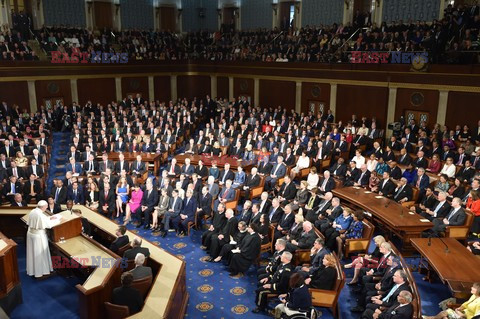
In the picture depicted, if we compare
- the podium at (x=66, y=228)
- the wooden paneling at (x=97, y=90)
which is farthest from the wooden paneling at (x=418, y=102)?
the wooden paneling at (x=97, y=90)

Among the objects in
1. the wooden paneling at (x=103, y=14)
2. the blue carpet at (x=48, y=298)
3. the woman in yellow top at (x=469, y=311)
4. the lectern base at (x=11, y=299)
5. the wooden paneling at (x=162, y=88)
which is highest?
the wooden paneling at (x=103, y=14)

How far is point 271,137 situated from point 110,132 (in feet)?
22.1

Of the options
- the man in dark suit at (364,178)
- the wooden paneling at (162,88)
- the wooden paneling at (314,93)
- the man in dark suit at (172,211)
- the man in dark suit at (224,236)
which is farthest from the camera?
the wooden paneling at (162,88)

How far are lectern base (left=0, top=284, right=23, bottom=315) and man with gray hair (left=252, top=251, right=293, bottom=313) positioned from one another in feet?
13.7

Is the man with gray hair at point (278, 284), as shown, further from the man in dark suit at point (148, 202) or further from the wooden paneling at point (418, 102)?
the wooden paneling at point (418, 102)

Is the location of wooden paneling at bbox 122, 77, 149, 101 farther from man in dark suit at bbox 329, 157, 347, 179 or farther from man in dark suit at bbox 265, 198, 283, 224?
man in dark suit at bbox 265, 198, 283, 224

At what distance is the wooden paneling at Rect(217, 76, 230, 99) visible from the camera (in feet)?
86.4

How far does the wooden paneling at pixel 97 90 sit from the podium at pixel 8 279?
17.2 metres

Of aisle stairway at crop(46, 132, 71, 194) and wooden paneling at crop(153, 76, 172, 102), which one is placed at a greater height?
wooden paneling at crop(153, 76, 172, 102)

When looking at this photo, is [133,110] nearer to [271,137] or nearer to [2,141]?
[2,141]

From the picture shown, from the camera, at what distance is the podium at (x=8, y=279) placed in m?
7.11

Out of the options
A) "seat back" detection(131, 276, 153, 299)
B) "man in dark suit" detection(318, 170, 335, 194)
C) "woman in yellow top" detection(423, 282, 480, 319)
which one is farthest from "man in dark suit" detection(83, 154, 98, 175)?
"woman in yellow top" detection(423, 282, 480, 319)

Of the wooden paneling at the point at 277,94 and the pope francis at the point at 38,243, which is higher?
the wooden paneling at the point at 277,94

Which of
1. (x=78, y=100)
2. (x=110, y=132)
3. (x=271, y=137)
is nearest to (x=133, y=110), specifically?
(x=110, y=132)
